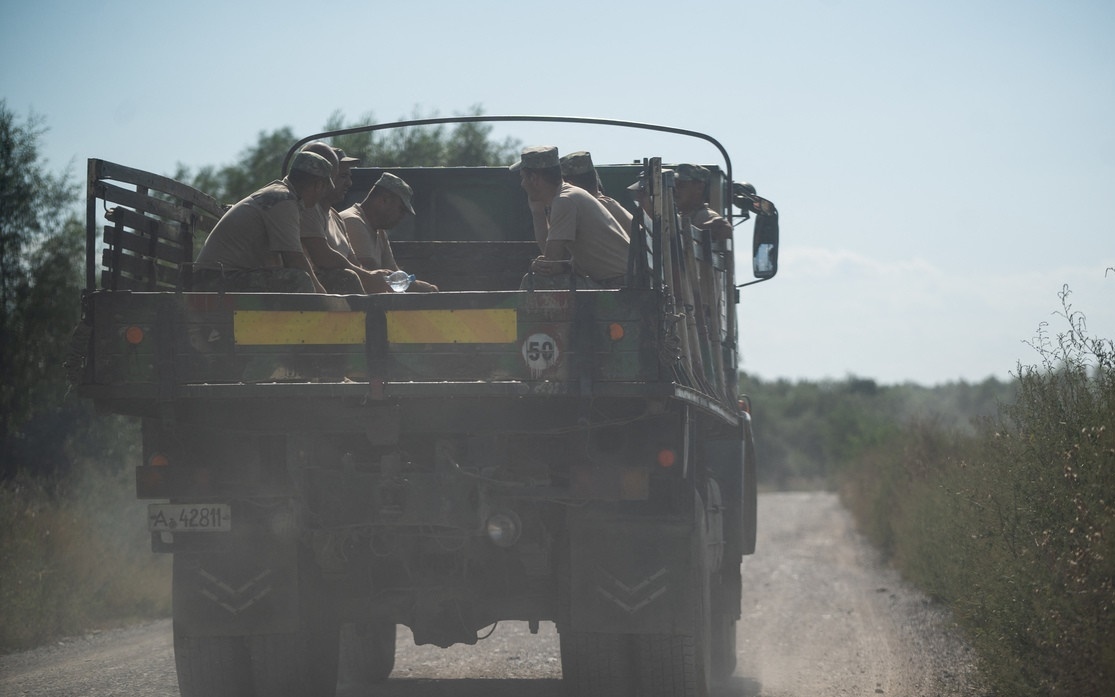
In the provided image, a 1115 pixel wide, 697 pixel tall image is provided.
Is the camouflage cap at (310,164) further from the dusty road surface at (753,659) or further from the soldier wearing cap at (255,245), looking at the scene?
the dusty road surface at (753,659)

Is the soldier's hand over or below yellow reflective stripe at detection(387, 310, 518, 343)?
over

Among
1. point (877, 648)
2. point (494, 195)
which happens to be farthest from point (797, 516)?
point (494, 195)

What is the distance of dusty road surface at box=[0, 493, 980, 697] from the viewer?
27.1 ft

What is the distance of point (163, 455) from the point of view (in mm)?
6324

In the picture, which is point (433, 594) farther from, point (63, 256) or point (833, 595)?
point (63, 256)

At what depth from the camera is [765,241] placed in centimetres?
930

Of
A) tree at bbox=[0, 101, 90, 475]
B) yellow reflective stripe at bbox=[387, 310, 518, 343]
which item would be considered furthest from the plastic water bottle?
tree at bbox=[0, 101, 90, 475]

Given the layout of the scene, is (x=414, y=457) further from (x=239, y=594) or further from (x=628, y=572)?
(x=628, y=572)

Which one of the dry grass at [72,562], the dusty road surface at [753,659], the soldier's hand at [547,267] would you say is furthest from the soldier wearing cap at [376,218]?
the dry grass at [72,562]

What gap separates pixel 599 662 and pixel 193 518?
194cm

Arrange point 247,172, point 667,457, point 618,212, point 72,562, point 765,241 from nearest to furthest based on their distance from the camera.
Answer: point 667,457, point 618,212, point 765,241, point 72,562, point 247,172

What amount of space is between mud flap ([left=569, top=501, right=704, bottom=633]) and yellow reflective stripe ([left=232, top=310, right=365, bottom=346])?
1.31m

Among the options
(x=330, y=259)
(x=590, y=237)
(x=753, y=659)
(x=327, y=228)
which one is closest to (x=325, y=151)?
(x=327, y=228)

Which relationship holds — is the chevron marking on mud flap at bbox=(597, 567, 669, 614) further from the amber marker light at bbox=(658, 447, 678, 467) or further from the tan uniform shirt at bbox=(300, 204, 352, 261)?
the tan uniform shirt at bbox=(300, 204, 352, 261)
